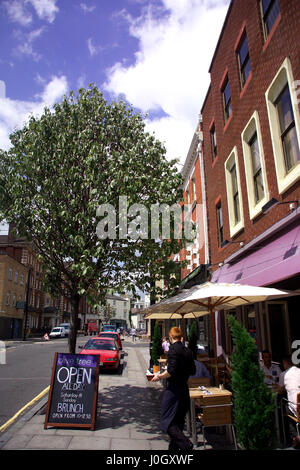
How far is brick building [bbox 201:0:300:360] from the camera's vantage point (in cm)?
741

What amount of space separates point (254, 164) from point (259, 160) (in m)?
0.43

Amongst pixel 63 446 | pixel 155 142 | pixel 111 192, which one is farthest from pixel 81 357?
pixel 155 142

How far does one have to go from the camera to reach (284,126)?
319 inches

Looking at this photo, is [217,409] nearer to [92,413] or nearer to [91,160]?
[92,413]

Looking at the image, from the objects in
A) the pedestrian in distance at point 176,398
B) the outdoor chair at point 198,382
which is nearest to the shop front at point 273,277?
the outdoor chair at point 198,382

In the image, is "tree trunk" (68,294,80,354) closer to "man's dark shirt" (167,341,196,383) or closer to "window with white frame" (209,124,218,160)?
"man's dark shirt" (167,341,196,383)

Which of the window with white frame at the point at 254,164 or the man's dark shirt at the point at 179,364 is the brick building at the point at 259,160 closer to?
the window with white frame at the point at 254,164

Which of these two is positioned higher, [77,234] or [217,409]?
[77,234]

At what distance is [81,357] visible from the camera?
22.2ft

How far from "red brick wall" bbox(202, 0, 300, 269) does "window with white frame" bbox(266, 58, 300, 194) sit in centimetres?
24

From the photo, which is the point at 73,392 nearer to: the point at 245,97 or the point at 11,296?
the point at 245,97
